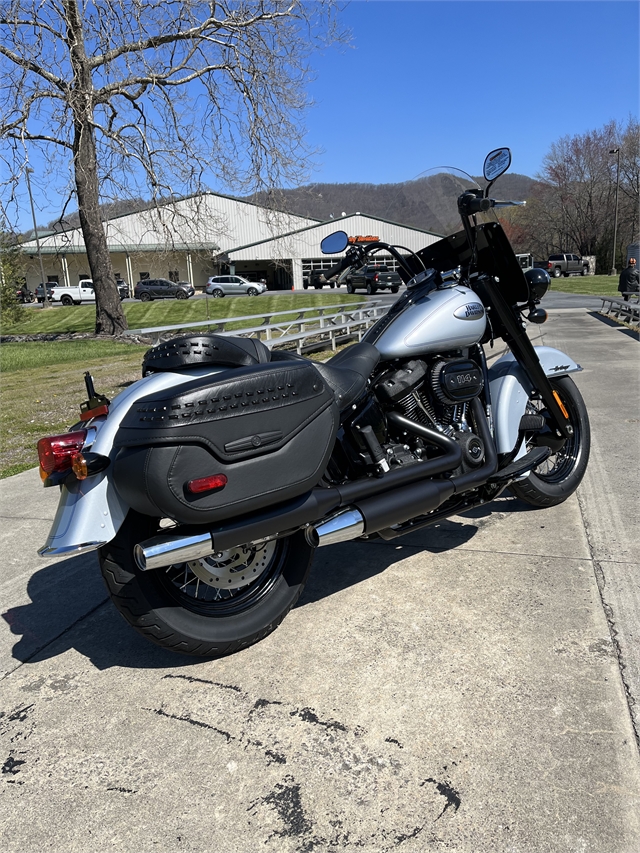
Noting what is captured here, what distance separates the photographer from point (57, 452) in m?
2.42

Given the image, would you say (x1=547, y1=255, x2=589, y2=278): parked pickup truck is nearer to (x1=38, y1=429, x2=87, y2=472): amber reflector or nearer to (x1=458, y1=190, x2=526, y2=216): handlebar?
(x1=458, y1=190, x2=526, y2=216): handlebar

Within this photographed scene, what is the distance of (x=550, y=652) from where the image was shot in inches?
104

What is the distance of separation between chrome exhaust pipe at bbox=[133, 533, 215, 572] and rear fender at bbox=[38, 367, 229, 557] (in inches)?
6.3

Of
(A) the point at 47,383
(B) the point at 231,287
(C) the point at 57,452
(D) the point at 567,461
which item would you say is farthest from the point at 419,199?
(B) the point at 231,287

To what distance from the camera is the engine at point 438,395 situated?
307 centimetres

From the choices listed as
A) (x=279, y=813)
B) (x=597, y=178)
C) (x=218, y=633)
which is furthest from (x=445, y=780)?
(x=597, y=178)

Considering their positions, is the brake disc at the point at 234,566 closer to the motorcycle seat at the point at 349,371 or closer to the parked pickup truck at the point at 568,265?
the motorcycle seat at the point at 349,371

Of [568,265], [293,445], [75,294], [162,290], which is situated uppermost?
[75,294]

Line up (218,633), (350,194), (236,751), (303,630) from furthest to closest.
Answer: (350,194), (303,630), (218,633), (236,751)

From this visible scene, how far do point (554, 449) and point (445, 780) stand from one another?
2434 mm

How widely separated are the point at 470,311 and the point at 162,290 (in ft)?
144

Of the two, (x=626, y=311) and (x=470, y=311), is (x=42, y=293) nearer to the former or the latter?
(x=626, y=311)

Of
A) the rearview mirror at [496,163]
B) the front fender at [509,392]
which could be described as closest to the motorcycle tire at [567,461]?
the front fender at [509,392]

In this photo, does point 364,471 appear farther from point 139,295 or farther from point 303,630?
point 139,295
